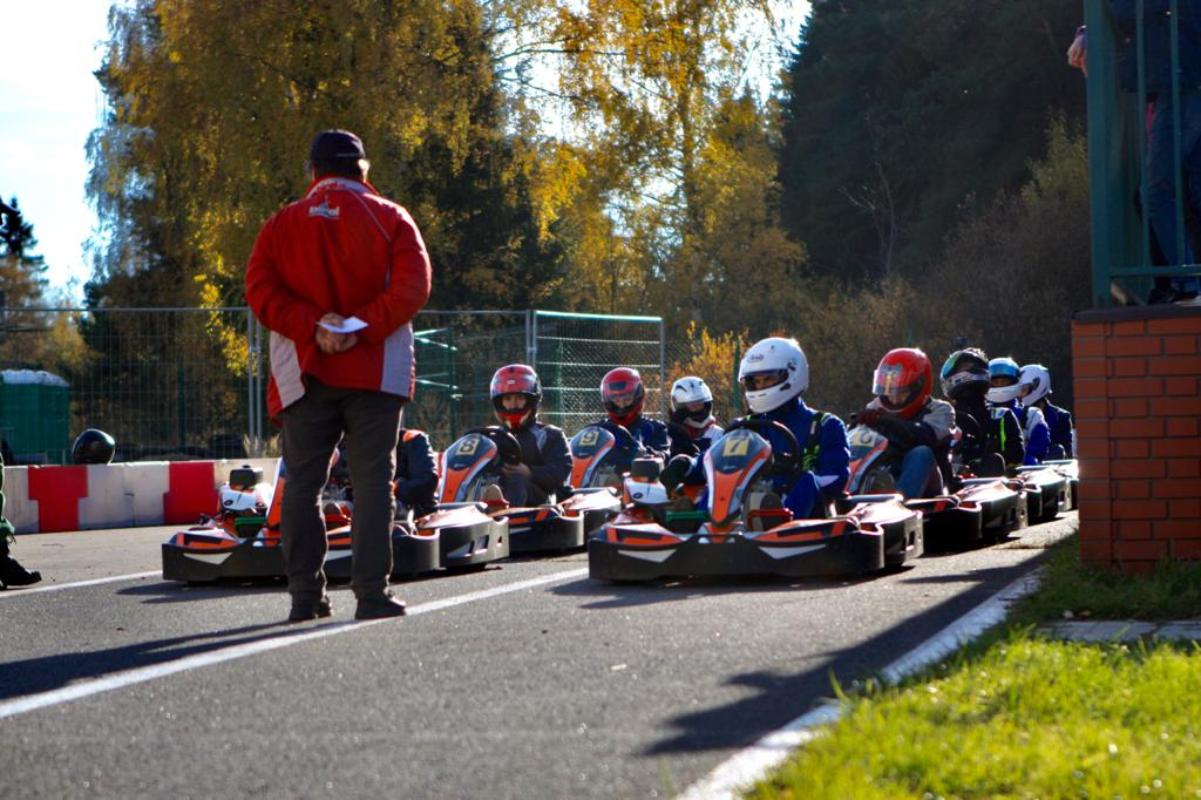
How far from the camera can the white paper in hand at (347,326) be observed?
23.2 ft

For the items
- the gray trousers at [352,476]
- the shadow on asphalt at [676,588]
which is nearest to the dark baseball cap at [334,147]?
the gray trousers at [352,476]

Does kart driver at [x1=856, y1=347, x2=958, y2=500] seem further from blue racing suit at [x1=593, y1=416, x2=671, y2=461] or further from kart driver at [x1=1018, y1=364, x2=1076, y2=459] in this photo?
kart driver at [x1=1018, y1=364, x2=1076, y2=459]

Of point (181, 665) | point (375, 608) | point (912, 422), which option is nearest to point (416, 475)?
point (912, 422)

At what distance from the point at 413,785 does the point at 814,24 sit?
1960 inches

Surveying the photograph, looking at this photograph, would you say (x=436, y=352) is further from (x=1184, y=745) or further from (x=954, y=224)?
(x=954, y=224)

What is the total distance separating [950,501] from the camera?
36.1 feet

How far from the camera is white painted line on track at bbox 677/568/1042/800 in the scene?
149 inches

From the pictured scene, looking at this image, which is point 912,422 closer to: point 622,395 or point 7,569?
point 622,395

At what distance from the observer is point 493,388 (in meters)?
13.3

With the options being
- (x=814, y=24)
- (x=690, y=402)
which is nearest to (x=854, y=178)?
(x=814, y=24)

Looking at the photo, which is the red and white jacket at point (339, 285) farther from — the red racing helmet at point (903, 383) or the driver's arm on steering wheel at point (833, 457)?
the red racing helmet at point (903, 383)

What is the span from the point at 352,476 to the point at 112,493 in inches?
414

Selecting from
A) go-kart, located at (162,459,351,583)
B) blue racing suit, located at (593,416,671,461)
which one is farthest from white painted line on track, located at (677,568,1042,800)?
blue racing suit, located at (593,416,671,461)

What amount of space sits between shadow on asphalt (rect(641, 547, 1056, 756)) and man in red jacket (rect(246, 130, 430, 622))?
212cm
